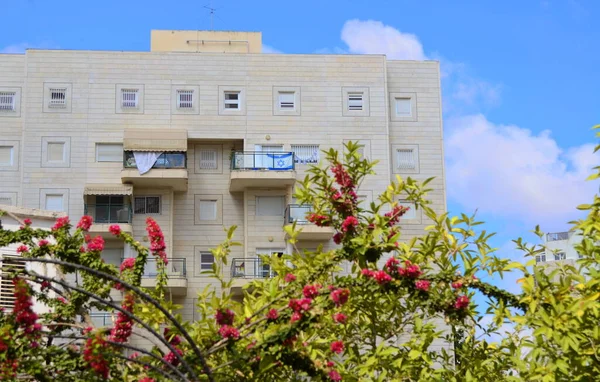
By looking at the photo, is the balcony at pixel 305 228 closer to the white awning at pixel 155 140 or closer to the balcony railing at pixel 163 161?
the balcony railing at pixel 163 161

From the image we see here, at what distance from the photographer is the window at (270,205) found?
43250 mm

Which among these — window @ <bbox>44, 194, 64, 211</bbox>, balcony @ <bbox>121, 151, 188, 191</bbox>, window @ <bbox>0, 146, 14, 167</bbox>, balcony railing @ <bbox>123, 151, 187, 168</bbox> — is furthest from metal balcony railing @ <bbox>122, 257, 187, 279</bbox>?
window @ <bbox>0, 146, 14, 167</bbox>

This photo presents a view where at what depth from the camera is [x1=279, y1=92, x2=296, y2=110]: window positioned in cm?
4400

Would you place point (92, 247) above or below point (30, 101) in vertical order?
below

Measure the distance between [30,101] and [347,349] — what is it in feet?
104

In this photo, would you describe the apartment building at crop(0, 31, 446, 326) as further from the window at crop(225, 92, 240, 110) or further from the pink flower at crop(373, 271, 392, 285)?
the pink flower at crop(373, 271, 392, 285)

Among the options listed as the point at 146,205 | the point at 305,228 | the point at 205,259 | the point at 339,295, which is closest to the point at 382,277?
the point at 339,295

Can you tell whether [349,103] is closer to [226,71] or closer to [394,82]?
[394,82]

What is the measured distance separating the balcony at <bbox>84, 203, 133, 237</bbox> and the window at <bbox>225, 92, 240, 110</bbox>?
629cm

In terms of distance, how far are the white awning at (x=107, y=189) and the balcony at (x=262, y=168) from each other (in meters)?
4.36

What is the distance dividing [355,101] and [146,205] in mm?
10149

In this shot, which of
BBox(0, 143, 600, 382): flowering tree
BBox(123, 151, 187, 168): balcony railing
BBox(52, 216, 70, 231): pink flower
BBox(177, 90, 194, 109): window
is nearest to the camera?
BBox(0, 143, 600, 382): flowering tree

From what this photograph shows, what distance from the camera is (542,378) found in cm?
1176

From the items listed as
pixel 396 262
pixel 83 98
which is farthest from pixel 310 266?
pixel 83 98
